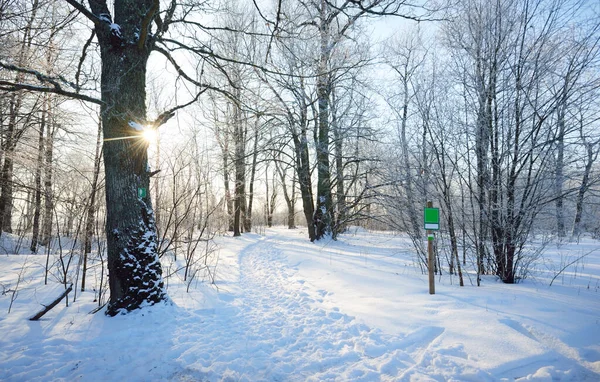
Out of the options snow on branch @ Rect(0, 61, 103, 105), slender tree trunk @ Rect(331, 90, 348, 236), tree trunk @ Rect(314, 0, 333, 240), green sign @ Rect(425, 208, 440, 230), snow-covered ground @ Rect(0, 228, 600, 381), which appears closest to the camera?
snow-covered ground @ Rect(0, 228, 600, 381)

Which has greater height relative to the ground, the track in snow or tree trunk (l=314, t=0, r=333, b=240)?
tree trunk (l=314, t=0, r=333, b=240)

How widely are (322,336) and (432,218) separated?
2.30 metres

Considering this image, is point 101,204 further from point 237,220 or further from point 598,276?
point 237,220

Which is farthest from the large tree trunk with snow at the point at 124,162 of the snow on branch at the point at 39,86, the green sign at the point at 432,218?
the green sign at the point at 432,218

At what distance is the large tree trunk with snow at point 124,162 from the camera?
3164 mm

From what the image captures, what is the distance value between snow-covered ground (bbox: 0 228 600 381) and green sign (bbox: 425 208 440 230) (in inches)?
39.4

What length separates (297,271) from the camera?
20.2ft

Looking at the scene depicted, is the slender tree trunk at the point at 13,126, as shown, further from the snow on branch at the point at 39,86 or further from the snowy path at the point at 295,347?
the snowy path at the point at 295,347

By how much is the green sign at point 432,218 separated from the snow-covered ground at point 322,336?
1.00 metres

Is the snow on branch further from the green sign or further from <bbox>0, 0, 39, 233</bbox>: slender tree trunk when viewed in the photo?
the green sign

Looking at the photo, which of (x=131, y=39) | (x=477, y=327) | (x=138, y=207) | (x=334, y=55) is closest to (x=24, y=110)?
(x=131, y=39)

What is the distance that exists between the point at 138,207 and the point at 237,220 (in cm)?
1154

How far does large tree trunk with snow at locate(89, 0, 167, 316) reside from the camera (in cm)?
316

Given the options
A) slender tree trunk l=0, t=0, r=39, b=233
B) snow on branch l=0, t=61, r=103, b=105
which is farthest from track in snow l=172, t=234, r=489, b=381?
slender tree trunk l=0, t=0, r=39, b=233
